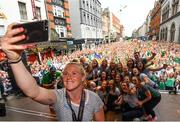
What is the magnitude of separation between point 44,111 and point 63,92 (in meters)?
5.31

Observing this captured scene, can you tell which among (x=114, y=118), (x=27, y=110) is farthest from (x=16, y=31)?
(x=27, y=110)

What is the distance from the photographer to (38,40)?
1481 mm

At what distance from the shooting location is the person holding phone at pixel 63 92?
1419mm

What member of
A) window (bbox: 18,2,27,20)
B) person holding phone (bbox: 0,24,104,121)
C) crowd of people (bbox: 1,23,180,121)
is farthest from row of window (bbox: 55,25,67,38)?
person holding phone (bbox: 0,24,104,121)

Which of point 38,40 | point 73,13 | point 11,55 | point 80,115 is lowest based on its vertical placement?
point 80,115

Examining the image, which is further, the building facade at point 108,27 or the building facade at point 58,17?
the building facade at point 108,27

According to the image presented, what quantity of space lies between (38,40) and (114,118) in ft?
15.9

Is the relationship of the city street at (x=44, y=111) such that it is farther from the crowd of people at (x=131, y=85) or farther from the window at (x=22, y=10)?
the window at (x=22, y=10)

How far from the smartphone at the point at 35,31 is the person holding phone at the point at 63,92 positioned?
0.12 feet

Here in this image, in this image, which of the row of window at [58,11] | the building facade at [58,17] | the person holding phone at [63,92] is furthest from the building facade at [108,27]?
the person holding phone at [63,92]

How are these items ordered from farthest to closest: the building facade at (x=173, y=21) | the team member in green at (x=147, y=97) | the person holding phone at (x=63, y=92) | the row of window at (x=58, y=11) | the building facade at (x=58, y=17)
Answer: the building facade at (x=173, y=21), the row of window at (x=58, y=11), the building facade at (x=58, y=17), the team member in green at (x=147, y=97), the person holding phone at (x=63, y=92)

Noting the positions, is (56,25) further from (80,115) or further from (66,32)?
(80,115)

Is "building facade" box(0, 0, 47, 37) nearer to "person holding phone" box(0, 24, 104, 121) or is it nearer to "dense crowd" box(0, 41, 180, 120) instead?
"dense crowd" box(0, 41, 180, 120)

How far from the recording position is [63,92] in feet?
6.06
